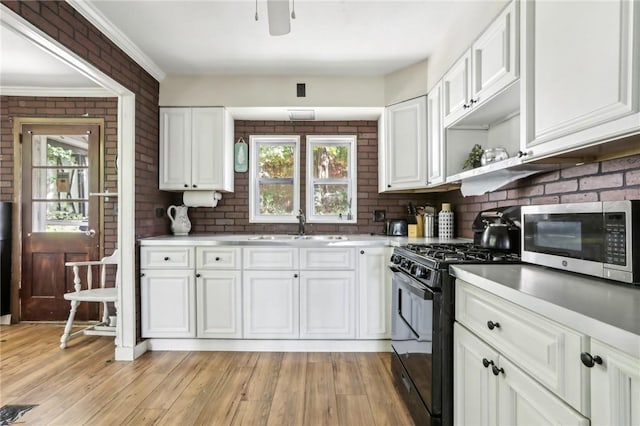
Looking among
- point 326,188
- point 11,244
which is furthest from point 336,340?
point 11,244

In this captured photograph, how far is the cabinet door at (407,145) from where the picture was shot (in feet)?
9.37

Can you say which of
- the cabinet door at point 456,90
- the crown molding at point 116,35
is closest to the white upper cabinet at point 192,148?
the crown molding at point 116,35

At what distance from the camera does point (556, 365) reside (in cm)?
90

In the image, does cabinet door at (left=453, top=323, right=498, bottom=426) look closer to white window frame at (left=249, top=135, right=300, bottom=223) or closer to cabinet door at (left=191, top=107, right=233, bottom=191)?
white window frame at (left=249, top=135, right=300, bottom=223)

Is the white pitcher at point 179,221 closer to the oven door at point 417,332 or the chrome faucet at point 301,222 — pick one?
the chrome faucet at point 301,222

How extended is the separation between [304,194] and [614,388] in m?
3.03

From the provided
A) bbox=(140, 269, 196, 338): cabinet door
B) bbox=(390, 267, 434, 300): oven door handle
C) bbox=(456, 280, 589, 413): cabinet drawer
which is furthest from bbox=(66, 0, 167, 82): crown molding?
bbox=(456, 280, 589, 413): cabinet drawer

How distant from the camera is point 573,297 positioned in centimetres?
97

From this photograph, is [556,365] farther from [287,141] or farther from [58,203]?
[58,203]

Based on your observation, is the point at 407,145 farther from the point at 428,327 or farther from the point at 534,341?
the point at 534,341

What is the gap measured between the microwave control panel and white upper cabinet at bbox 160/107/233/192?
2.81m

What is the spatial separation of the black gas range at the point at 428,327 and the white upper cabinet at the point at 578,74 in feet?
2.11

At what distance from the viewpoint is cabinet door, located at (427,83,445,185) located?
253 cm

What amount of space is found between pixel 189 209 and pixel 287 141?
127 cm
